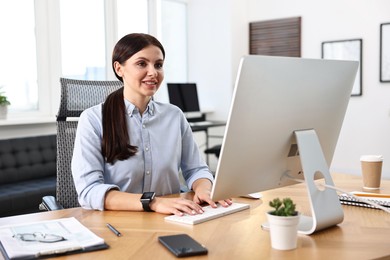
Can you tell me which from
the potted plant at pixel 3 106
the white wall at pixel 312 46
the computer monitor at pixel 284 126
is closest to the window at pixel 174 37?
the white wall at pixel 312 46

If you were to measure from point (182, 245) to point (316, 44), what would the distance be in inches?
199

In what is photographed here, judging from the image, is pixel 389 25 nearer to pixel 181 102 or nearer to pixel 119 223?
pixel 181 102

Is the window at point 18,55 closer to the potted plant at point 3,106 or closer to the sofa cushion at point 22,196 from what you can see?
the potted plant at point 3,106

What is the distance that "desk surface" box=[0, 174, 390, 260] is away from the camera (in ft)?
3.68

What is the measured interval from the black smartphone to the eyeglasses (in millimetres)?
263

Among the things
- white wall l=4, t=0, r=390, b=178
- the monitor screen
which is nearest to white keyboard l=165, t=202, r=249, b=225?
white wall l=4, t=0, r=390, b=178

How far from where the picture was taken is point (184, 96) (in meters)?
5.64

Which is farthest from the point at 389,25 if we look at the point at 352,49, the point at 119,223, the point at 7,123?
the point at 119,223

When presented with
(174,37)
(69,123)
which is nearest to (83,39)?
(174,37)

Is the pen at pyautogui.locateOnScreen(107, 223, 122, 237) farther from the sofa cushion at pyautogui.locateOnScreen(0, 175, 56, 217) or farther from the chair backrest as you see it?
the sofa cushion at pyautogui.locateOnScreen(0, 175, 56, 217)

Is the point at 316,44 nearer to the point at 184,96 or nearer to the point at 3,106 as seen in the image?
the point at 184,96

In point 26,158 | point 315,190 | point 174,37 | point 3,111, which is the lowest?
point 26,158

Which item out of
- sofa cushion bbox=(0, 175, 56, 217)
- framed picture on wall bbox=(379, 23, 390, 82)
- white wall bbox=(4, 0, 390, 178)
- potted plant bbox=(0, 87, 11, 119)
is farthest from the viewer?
white wall bbox=(4, 0, 390, 178)

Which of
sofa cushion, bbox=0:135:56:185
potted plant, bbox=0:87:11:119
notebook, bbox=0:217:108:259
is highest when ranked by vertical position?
potted plant, bbox=0:87:11:119
